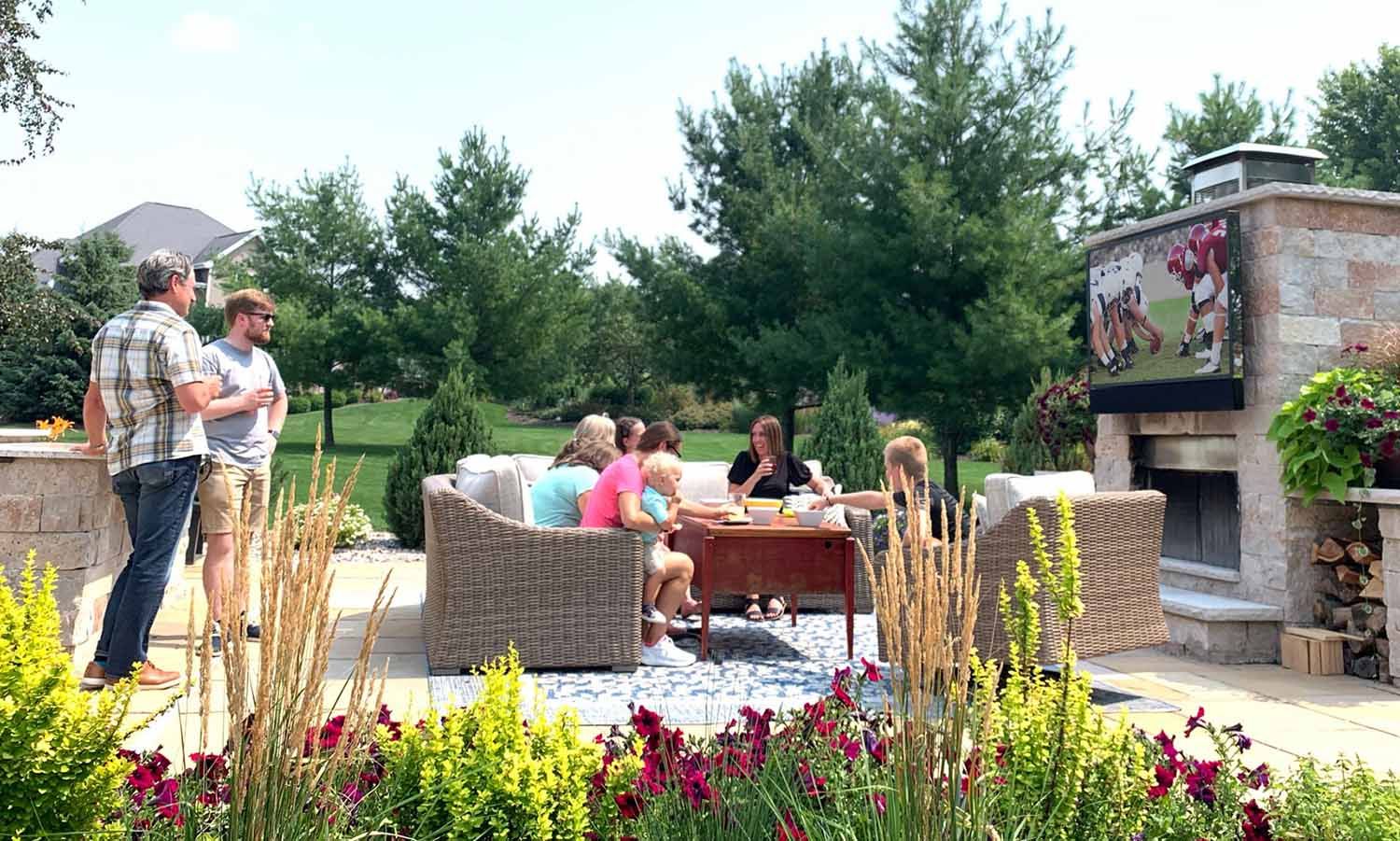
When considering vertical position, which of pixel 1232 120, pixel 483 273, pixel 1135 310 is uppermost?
pixel 1232 120

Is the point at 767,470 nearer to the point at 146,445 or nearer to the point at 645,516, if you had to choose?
the point at 645,516

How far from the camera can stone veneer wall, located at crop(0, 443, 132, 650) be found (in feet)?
13.5

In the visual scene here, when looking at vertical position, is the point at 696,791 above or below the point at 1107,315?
below

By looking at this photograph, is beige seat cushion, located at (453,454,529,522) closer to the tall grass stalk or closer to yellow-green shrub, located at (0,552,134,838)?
yellow-green shrub, located at (0,552,134,838)

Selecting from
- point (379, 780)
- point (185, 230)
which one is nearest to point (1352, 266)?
point (379, 780)

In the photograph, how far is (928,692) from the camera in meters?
1.64

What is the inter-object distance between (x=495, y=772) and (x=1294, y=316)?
4.80 m

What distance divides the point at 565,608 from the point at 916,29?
41.7 ft

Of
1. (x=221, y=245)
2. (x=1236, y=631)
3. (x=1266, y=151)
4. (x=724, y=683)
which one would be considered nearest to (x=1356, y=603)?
(x=1236, y=631)

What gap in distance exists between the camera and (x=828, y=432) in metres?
10.1

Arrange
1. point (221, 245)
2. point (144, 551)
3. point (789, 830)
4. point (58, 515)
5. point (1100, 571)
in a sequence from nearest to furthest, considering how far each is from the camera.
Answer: point (789, 830), point (144, 551), point (58, 515), point (1100, 571), point (221, 245)

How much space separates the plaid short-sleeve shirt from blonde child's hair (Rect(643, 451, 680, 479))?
1.83 m

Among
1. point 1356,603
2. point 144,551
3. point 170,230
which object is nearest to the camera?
point 144,551

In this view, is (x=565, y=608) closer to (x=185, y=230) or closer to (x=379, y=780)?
(x=379, y=780)
